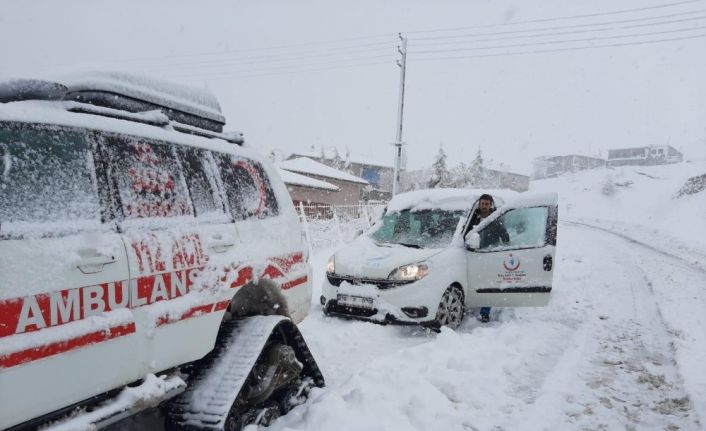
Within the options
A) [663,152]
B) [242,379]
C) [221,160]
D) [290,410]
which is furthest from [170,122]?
[663,152]

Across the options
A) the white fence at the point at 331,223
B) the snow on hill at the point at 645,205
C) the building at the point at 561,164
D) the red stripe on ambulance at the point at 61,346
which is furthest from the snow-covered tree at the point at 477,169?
the building at the point at 561,164

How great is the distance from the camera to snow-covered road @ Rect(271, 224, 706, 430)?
3564 millimetres

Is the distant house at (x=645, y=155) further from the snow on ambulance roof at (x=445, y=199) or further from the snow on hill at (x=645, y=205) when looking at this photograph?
the snow on ambulance roof at (x=445, y=199)

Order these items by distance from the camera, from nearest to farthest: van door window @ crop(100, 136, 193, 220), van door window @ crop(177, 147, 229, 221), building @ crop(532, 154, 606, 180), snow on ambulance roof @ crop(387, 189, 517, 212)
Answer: van door window @ crop(100, 136, 193, 220)
van door window @ crop(177, 147, 229, 221)
snow on ambulance roof @ crop(387, 189, 517, 212)
building @ crop(532, 154, 606, 180)

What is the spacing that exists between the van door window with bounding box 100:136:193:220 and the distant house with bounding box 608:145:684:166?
10756 cm

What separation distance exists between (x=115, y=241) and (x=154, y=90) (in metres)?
1.11

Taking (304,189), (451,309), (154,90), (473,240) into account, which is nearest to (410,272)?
(451,309)

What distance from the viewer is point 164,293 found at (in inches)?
97.6

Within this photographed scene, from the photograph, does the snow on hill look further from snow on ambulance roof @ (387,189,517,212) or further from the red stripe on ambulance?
the red stripe on ambulance

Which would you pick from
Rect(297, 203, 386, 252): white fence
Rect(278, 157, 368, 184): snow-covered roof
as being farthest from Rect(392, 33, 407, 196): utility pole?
Rect(278, 157, 368, 184): snow-covered roof

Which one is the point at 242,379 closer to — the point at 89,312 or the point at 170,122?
the point at 89,312

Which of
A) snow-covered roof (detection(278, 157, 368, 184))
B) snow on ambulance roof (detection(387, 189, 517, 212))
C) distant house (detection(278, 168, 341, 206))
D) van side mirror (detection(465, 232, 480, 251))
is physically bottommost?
van side mirror (detection(465, 232, 480, 251))

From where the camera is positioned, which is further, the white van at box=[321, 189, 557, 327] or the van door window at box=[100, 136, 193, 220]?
the white van at box=[321, 189, 557, 327]

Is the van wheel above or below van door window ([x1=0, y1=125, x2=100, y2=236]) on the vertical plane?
below
